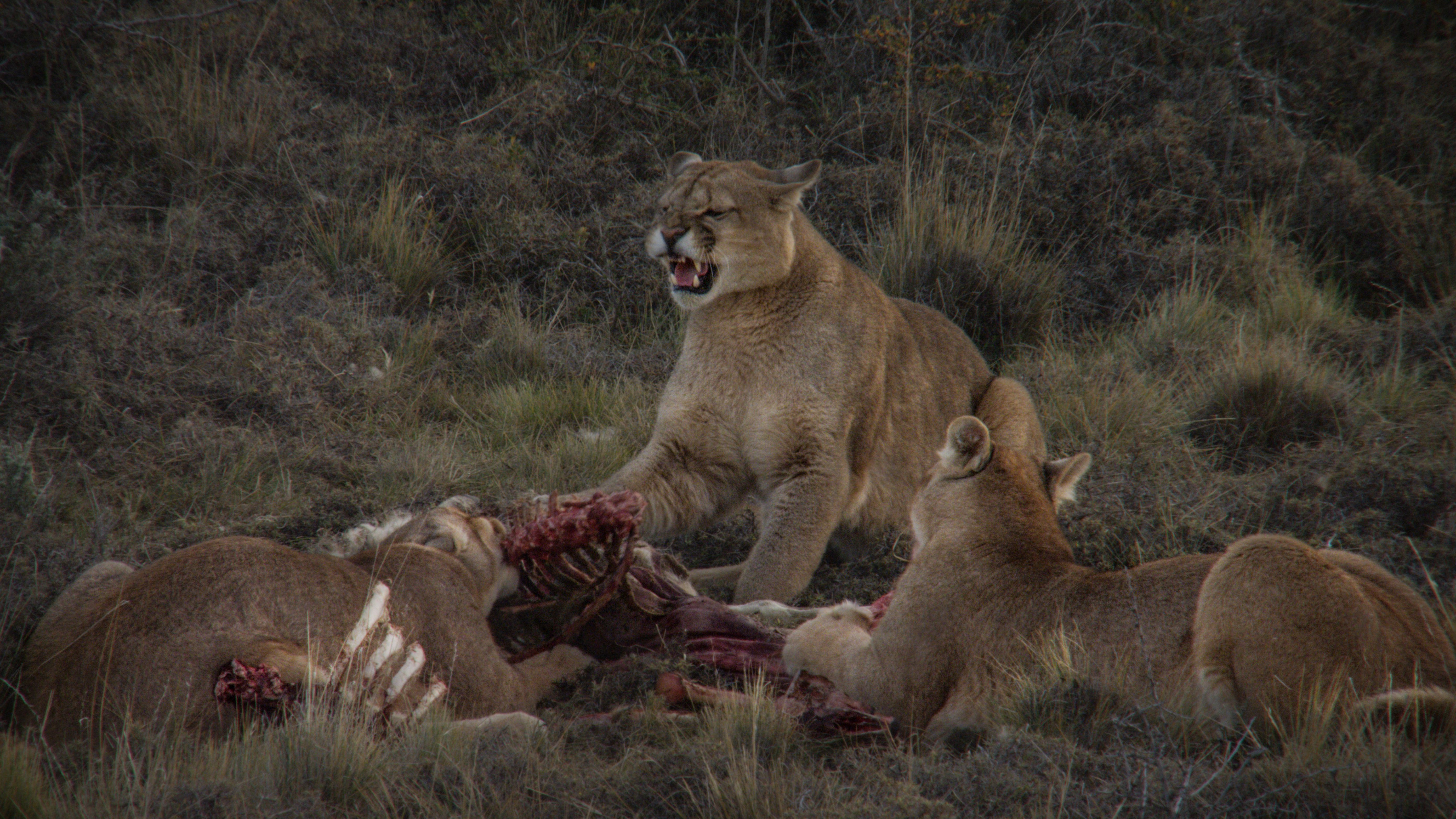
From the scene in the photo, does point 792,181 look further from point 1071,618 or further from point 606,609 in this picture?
point 1071,618

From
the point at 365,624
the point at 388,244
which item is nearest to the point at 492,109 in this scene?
the point at 388,244

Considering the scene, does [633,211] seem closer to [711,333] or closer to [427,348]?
[427,348]

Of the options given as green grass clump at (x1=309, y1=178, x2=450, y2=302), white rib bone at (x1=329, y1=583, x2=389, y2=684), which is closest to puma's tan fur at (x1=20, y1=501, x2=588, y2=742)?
white rib bone at (x1=329, y1=583, x2=389, y2=684)

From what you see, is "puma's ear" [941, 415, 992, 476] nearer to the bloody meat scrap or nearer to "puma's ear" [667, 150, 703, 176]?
the bloody meat scrap

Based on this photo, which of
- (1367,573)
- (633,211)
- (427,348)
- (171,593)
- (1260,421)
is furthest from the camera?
(633,211)

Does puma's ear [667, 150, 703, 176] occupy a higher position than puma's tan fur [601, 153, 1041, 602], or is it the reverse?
puma's ear [667, 150, 703, 176]

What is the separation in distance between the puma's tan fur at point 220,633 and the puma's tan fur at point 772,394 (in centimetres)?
174

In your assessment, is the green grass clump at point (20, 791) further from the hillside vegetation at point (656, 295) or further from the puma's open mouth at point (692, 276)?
the puma's open mouth at point (692, 276)

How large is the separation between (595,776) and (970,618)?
1.29 metres

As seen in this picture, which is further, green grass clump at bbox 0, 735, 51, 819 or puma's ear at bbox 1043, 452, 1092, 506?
puma's ear at bbox 1043, 452, 1092, 506

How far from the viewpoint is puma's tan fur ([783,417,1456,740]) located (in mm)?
2922

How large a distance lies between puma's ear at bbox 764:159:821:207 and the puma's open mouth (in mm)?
469

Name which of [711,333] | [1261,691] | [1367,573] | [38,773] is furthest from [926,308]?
[38,773]

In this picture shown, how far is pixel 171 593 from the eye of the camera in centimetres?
313
